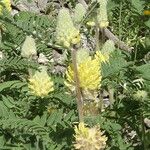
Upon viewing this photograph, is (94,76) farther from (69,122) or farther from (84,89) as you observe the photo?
(69,122)

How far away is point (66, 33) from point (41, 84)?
26.8 inches

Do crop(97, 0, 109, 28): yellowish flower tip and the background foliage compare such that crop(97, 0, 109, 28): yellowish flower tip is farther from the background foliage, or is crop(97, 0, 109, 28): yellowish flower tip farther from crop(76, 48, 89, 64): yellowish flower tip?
crop(76, 48, 89, 64): yellowish flower tip

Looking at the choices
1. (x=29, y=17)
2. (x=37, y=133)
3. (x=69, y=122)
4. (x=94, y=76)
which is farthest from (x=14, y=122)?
(x=29, y=17)

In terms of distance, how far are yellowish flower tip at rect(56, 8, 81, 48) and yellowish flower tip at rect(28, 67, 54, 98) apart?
0.59m

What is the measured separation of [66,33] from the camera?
2152 mm

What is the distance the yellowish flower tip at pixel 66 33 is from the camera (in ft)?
7.09

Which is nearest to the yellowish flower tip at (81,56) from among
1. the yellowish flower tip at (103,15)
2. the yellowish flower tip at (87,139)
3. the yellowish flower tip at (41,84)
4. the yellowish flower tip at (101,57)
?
the yellowish flower tip at (87,139)

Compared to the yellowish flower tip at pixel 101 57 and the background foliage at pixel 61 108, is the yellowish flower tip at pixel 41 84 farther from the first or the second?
the yellowish flower tip at pixel 101 57

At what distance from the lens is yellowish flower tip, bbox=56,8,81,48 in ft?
7.09

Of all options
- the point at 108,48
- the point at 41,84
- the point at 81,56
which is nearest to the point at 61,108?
the point at 41,84

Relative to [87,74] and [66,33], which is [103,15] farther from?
[66,33]

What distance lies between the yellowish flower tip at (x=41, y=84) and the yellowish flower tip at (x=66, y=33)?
0.59m

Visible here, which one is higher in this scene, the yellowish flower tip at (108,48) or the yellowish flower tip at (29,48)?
the yellowish flower tip at (108,48)

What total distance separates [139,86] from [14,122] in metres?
0.85
